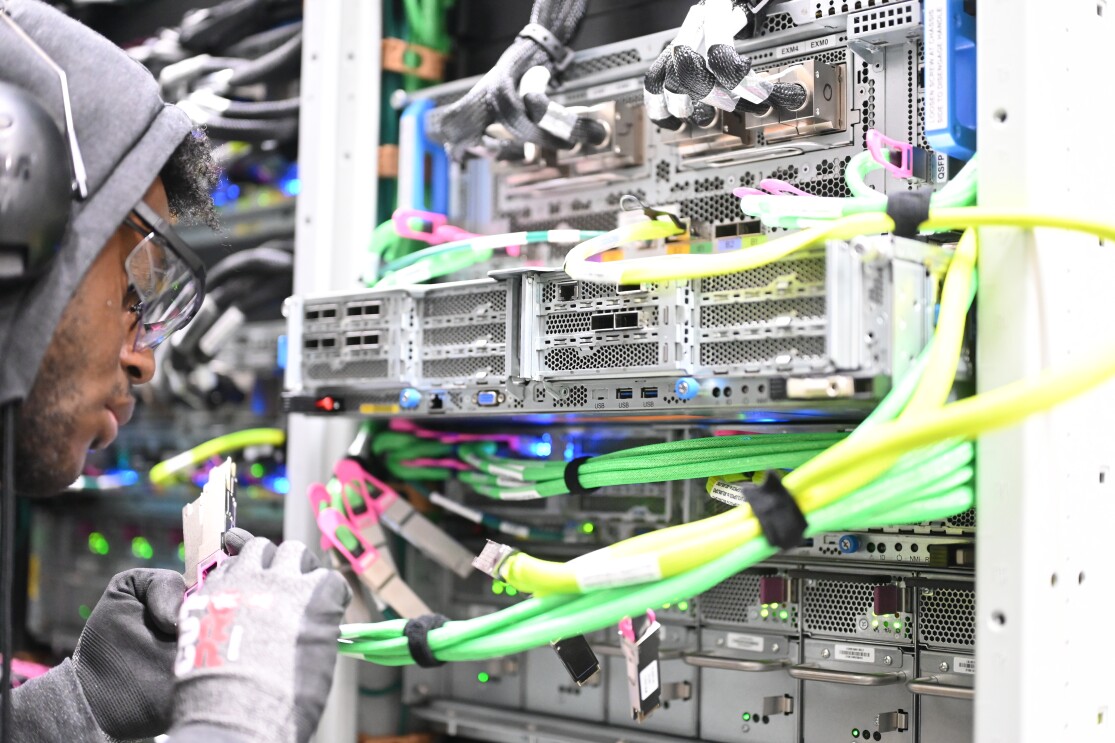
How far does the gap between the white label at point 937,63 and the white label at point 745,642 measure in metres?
0.87

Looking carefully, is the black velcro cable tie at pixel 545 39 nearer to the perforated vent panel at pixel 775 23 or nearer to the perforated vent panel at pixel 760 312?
the perforated vent panel at pixel 775 23

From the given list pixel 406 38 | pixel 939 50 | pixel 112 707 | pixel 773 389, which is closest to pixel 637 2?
pixel 406 38

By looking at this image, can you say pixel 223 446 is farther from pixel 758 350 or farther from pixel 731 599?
pixel 758 350

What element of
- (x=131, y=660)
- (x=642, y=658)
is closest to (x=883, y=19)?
(x=642, y=658)

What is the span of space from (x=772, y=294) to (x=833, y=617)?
0.64 meters

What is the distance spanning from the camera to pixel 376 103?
87.8 inches

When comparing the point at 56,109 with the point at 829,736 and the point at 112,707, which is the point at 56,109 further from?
the point at 829,736

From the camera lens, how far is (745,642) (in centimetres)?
188

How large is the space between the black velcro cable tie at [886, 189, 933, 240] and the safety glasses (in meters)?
0.89

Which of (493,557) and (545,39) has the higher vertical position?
(545,39)

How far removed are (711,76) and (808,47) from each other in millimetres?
238

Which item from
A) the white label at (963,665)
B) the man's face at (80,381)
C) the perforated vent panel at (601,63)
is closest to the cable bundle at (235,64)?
the perforated vent panel at (601,63)

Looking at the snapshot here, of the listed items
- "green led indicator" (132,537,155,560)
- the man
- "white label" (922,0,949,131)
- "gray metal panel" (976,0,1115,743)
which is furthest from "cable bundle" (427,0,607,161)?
"green led indicator" (132,537,155,560)

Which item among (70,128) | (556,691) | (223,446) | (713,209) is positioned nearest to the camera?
(70,128)
